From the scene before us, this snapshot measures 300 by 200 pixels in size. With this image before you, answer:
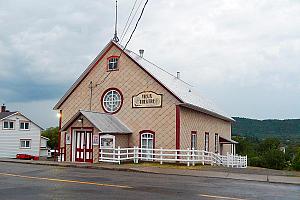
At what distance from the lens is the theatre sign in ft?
93.8

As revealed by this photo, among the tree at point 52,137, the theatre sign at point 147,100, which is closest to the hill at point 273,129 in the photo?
the tree at point 52,137

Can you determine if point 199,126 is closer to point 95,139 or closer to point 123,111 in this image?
point 123,111

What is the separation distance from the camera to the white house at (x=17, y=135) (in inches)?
2299

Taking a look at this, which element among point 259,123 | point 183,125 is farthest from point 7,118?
point 259,123

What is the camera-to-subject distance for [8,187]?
13.1 m

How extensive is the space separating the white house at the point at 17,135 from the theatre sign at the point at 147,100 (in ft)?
113

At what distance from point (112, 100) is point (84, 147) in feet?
14.6

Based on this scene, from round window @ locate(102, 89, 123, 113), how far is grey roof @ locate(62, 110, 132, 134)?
74cm

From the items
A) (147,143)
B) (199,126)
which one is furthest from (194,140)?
(147,143)

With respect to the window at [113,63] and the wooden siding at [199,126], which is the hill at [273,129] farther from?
the window at [113,63]

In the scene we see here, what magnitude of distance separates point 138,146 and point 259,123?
404ft

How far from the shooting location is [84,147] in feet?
92.1

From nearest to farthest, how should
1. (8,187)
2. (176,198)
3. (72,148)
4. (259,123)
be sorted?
(176,198)
(8,187)
(72,148)
(259,123)

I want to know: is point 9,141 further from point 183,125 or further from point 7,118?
point 183,125
